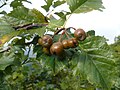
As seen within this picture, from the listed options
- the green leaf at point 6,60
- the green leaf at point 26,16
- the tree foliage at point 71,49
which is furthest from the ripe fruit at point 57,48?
the green leaf at point 6,60

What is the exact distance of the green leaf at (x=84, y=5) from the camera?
5.70 feet

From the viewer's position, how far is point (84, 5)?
176cm

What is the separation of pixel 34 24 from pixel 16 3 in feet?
3.59

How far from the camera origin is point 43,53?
1704 millimetres

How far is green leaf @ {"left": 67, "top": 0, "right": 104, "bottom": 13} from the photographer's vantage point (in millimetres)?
1737

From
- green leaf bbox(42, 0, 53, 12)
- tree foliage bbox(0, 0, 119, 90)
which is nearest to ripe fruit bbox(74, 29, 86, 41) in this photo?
tree foliage bbox(0, 0, 119, 90)

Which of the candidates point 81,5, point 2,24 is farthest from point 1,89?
point 81,5

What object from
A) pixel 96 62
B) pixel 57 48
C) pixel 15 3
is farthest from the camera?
pixel 15 3

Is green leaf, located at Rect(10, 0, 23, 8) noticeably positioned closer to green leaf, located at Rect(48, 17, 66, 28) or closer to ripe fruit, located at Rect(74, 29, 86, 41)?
green leaf, located at Rect(48, 17, 66, 28)

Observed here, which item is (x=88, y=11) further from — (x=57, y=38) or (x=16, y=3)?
(x=16, y=3)

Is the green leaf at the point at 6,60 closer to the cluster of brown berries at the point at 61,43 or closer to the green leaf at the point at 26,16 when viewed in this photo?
the green leaf at the point at 26,16

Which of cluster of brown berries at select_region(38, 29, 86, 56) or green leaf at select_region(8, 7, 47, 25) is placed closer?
cluster of brown berries at select_region(38, 29, 86, 56)

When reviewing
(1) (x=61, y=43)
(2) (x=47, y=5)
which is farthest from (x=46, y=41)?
(2) (x=47, y=5)

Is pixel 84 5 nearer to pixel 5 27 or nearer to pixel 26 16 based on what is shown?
pixel 26 16
